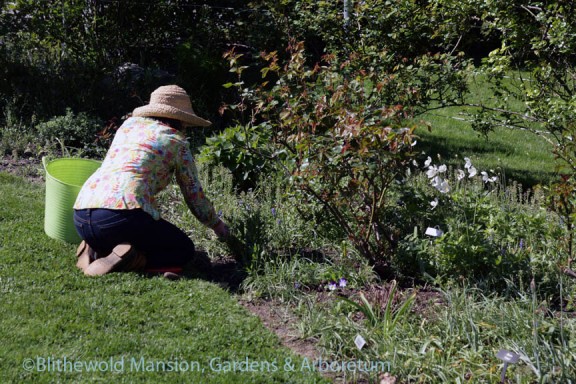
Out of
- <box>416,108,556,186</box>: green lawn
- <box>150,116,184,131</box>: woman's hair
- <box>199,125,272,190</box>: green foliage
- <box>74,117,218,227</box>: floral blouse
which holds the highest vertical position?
<box>150,116,184,131</box>: woman's hair

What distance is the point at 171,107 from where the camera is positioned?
4.69m

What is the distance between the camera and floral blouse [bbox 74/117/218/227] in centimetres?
439

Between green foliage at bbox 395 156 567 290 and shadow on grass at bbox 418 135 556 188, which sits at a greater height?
green foliage at bbox 395 156 567 290

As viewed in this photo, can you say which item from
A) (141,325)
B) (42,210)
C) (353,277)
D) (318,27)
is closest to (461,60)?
(318,27)

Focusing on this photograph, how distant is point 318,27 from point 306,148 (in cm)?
392

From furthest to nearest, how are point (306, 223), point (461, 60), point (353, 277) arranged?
1. point (461, 60)
2. point (306, 223)
3. point (353, 277)

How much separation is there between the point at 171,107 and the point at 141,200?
0.70m

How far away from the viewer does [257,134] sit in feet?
20.1

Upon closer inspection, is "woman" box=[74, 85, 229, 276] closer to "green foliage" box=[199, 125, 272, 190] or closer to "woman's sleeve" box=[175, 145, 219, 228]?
"woman's sleeve" box=[175, 145, 219, 228]

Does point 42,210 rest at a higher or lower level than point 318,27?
lower

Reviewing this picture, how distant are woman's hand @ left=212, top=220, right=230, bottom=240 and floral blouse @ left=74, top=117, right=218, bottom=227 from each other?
0.05 m

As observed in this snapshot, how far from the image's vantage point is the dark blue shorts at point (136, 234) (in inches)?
A: 171

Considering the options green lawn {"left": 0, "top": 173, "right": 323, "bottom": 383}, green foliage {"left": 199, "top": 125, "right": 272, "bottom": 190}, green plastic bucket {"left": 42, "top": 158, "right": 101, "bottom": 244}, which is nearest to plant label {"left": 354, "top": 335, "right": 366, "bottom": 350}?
green lawn {"left": 0, "top": 173, "right": 323, "bottom": 383}

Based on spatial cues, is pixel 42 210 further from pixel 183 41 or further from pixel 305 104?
pixel 183 41
